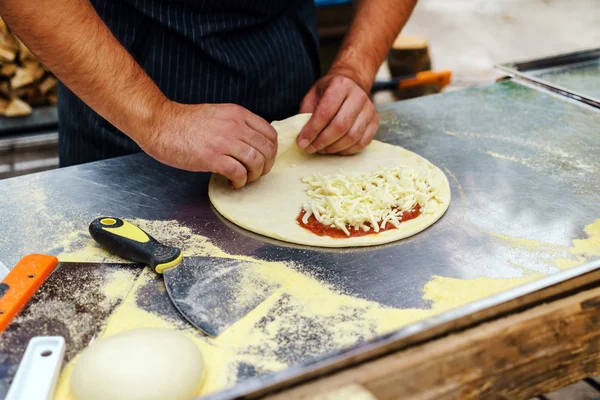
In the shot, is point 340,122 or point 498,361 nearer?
point 498,361

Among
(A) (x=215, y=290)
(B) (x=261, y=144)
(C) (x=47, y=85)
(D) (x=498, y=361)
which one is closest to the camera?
(D) (x=498, y=361)

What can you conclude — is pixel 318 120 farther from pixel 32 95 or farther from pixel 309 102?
pixel 32 95

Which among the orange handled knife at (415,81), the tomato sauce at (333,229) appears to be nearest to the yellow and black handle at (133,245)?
the tomato sauce at (333,229)

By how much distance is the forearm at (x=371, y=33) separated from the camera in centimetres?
217

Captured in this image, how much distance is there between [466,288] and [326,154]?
→ 787 mm

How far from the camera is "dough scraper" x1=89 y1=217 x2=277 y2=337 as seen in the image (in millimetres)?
1206

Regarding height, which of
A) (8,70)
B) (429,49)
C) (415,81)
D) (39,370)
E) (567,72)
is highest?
(567,72)

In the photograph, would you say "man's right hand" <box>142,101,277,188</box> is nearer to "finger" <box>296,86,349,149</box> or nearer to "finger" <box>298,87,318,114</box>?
"finger" <box>296,86,349,149</box>

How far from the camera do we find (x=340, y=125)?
1802mm

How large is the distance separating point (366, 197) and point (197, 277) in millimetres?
521

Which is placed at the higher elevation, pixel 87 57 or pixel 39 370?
pixel 87 57

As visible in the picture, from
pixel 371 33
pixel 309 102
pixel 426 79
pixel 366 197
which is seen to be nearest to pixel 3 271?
pixel 366 197

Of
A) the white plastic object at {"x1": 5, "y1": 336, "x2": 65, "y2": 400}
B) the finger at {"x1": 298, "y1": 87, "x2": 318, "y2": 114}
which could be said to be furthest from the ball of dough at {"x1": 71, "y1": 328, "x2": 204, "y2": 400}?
the finger at {"x1": 298, "y1": 87, "x2": 318, "y2": 114}

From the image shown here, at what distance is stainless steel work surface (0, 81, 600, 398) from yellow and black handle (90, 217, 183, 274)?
0.14 meters
